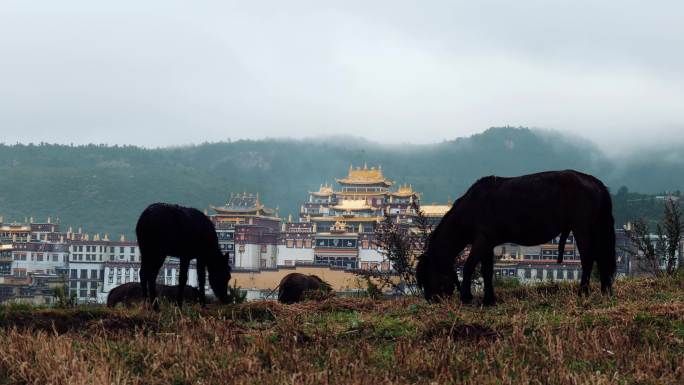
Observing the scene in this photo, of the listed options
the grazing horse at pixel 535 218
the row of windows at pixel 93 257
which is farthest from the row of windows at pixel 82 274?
the grazing horse at pixel 535 218

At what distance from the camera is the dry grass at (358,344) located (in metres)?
7.37

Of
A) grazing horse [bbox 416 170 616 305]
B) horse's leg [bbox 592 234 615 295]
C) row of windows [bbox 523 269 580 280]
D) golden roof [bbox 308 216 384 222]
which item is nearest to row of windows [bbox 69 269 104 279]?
golden roof [bbox 308 216 384 222]

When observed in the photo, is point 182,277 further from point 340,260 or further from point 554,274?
point 340,260

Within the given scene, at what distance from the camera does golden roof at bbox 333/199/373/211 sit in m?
113

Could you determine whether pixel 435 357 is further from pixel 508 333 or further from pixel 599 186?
pixel 599 186

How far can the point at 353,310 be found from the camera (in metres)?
11.3

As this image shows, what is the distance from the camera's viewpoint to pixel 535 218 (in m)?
11.2

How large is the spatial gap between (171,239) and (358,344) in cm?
421

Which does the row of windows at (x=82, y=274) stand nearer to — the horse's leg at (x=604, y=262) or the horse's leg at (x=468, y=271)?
the horse's leg at (x=468, y=271)

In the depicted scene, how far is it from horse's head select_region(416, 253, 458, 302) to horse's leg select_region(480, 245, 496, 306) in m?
0.48

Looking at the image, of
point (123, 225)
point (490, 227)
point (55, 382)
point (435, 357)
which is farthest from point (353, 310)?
point (123, 225)

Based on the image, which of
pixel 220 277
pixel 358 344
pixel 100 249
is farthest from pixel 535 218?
pixel 100 249

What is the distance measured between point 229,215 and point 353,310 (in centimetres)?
10029

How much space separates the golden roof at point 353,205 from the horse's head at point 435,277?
101028mm
